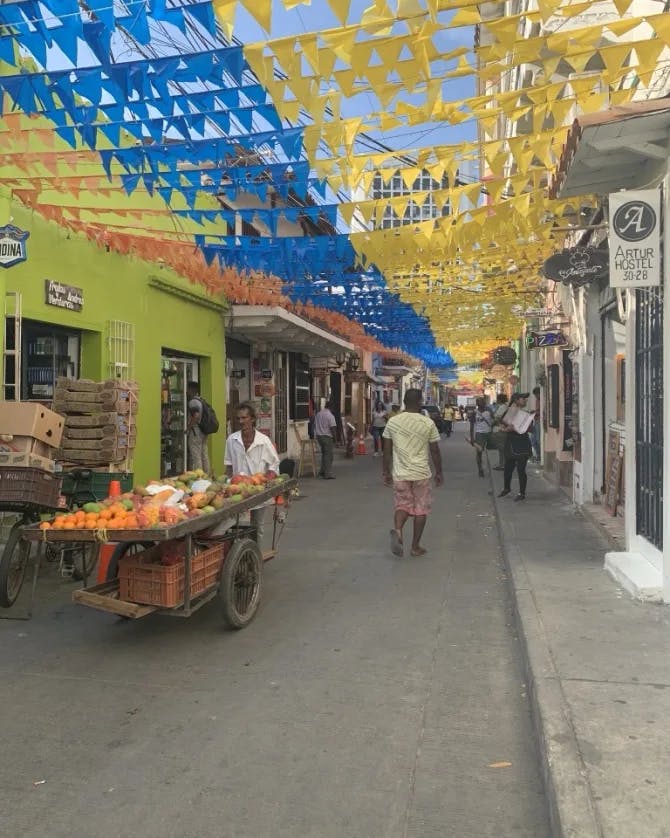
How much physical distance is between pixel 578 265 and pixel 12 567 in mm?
7196

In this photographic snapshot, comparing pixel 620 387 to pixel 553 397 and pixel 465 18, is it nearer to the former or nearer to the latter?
pixel 553 397

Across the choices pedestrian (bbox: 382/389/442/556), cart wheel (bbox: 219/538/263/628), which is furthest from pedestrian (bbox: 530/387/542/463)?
cart wheel (bbox: 219/538/263/628)

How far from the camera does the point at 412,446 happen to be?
809 centimetres

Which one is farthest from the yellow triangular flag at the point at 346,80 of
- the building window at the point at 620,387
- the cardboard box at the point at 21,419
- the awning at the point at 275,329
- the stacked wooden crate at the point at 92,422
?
the awning at the point at 275,329

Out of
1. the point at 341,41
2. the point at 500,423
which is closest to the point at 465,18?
the point at 341,41

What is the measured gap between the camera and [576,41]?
4.16 meters

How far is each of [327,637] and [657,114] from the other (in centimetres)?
460

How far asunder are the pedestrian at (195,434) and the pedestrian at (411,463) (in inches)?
220

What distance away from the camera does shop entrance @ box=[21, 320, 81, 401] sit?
30.7 feet

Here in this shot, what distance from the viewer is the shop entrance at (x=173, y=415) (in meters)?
13.2

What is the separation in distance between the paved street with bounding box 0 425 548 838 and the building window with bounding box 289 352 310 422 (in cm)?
1424

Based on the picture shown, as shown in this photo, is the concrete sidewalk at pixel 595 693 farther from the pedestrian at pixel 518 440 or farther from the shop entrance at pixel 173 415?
the shop entrance at pixel 173 415

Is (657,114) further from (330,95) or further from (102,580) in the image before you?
(102,580)

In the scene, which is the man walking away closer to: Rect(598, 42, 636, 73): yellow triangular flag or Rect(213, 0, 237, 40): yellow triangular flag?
Rect(598, 42, 636, 73): yellow triangular flag
